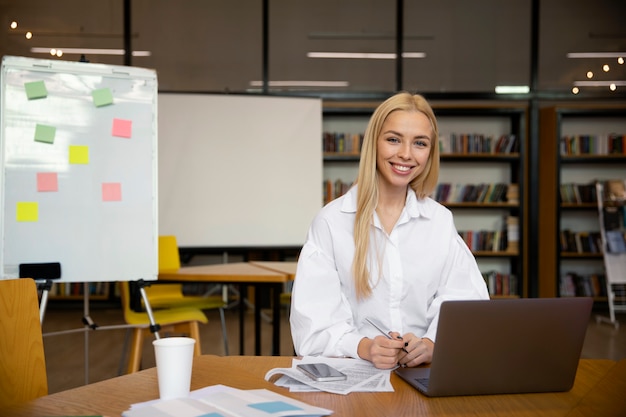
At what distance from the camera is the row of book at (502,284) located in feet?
22.9

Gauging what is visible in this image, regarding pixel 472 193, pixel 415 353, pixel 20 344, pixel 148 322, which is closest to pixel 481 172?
pixel 472 193

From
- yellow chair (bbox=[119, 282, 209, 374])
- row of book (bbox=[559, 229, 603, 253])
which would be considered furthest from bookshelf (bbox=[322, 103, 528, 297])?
yellow chair (bbox=[119, 282, 209, 374])

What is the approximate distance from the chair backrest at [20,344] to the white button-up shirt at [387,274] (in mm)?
599

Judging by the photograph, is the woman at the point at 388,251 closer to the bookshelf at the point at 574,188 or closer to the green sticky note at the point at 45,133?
the green sticky note at the point at 45,133

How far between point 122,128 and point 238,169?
2464 mm

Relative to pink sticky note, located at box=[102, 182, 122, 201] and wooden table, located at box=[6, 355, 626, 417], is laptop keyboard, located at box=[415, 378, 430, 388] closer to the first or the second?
wooden table, located at box=[6, 355, 626, 417]

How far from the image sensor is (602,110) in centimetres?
695

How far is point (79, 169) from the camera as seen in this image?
9.94ft

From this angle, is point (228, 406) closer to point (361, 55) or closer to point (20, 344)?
point (20, 344)

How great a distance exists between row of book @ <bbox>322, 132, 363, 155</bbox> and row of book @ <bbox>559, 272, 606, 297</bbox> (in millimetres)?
2613

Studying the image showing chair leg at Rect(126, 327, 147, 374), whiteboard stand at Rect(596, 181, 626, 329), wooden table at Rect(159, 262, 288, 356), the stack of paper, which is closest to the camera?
the stack of paper

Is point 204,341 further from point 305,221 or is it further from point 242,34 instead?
point 242,34

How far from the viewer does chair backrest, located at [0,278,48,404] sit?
4.61 ft

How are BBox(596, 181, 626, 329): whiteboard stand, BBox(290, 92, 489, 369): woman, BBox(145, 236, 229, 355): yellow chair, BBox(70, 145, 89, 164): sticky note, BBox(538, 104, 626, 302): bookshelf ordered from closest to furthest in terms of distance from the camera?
BBox(290, 92, 489, 369): woman
BBox(70, 145, 89, 164): sticky note
BBox(145, 236, 229, 355): yellow chair
BBox(596, 181, 626, 329): whiteboard stand
BBox(538, 104, 626, 302): bookshelf
